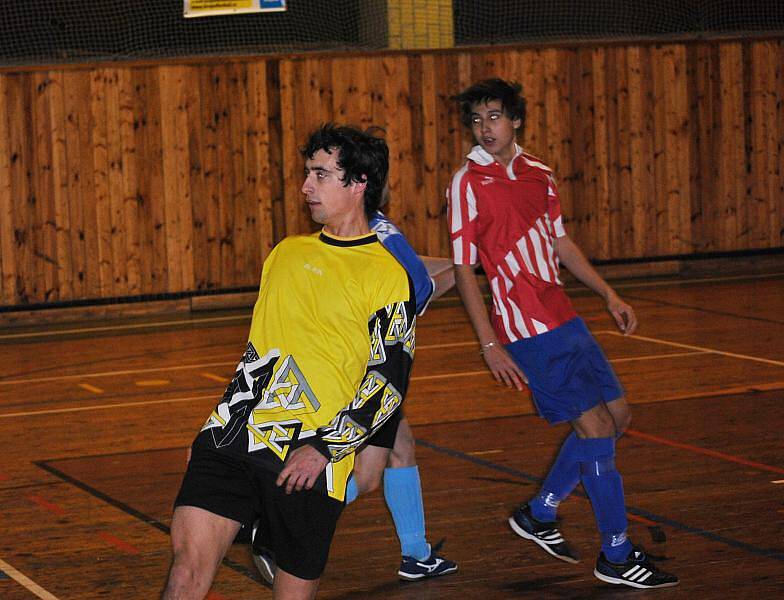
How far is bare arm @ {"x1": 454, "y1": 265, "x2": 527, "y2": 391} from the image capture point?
4879 mm

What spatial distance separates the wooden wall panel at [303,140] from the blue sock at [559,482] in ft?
29.1

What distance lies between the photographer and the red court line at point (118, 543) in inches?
217

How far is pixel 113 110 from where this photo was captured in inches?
535

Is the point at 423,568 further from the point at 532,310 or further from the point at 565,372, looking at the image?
the point at 532,310

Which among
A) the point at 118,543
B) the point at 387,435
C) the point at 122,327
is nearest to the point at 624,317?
the point at 387,435

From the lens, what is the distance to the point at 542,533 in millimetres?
5340

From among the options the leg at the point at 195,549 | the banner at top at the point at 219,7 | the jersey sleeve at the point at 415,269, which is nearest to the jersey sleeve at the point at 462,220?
the jersey sleeve at the point at 415,269

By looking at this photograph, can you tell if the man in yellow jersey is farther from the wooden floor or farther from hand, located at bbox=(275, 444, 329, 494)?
the wooden floor

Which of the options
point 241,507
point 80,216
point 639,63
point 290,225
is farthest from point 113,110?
point 241,507

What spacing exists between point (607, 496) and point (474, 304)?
2.70 ft

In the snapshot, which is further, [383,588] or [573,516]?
[573,516]

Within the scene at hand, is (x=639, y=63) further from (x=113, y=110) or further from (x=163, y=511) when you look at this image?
(x=163, y=511)

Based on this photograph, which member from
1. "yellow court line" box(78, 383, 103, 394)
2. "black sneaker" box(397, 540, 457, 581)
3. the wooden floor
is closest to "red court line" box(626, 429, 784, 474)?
the wooden floor

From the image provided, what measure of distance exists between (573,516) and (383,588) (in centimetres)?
122
